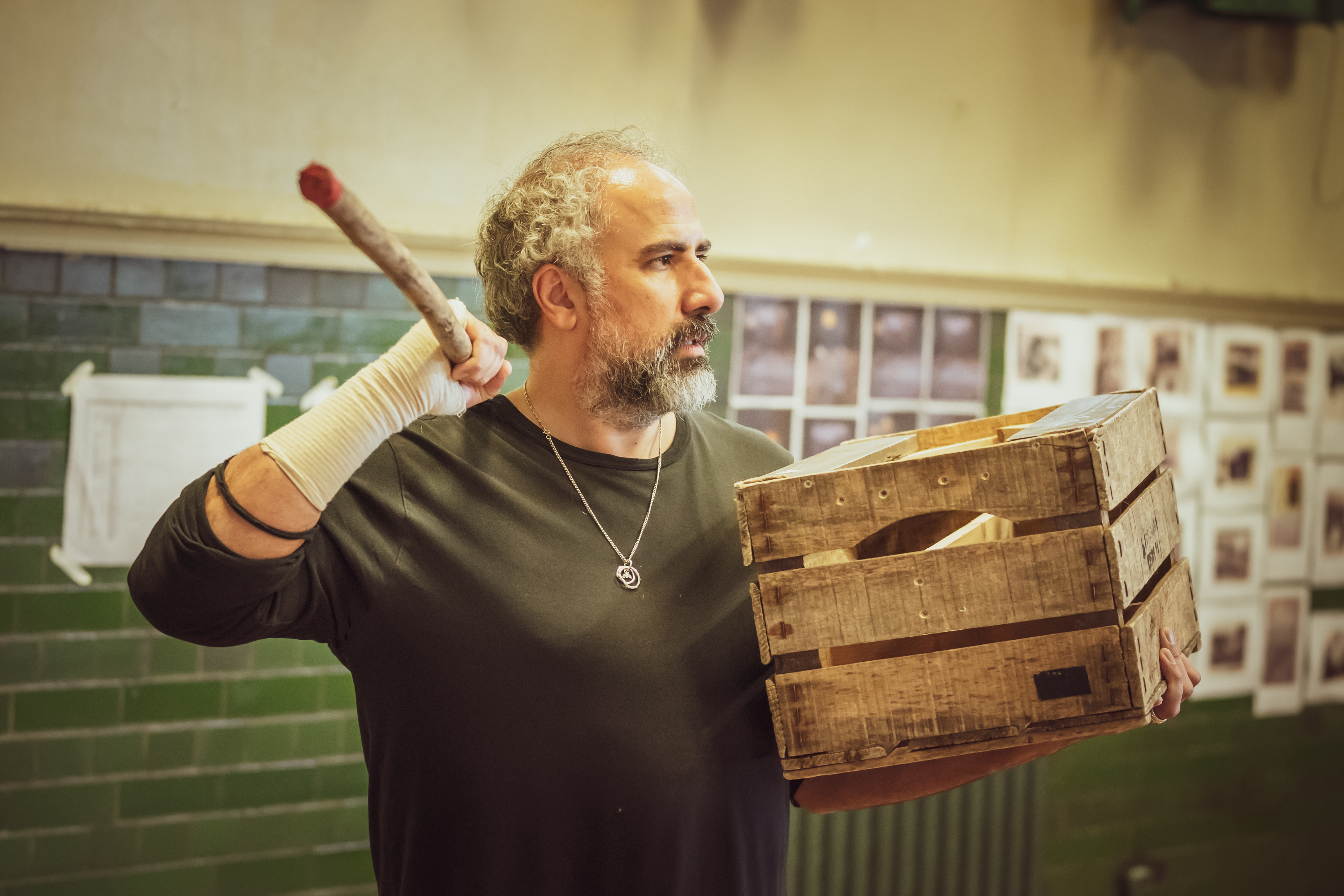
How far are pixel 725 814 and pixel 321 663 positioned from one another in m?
1.46

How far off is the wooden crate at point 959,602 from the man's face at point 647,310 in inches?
12.2

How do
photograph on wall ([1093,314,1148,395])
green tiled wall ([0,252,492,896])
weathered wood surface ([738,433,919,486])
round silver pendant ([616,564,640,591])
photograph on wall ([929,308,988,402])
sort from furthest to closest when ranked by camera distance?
photograph on wall ([1093,314,1148,395]) → photograph on wall ([929,308,988,402]) → green tiled wall ([0,252,492,896]) → round silver pendant ([616,564,640,591]) → weathered wood surface ([738,433,919,486])

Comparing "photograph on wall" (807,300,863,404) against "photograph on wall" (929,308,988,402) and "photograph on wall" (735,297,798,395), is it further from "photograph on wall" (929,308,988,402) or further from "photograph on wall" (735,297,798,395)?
"photograph on wall" (929,308,988,402)

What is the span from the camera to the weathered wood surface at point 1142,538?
1.27m

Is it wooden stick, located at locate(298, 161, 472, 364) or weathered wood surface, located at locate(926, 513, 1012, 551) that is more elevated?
wooden stick, located at locate(298, 161, 472, 364)

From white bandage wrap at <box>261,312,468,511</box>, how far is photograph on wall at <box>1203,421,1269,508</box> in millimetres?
3139

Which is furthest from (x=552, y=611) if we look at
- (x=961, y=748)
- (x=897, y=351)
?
A: (x=897, y=351)

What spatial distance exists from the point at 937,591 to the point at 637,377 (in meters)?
0.56

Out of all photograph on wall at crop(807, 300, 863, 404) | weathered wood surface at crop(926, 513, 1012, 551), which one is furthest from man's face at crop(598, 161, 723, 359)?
photograph on wall at crop(807, 300, 863, 404)

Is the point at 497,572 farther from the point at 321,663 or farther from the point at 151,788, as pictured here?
the point at 151,788

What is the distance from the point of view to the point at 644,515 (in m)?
1.57

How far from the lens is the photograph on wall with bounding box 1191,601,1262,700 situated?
3.64 metres

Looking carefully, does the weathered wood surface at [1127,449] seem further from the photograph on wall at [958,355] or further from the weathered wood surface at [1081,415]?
the photograph on wall at [958,355]

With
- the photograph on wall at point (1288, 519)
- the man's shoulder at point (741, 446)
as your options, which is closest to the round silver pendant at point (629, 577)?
the man's shoulder at point (741, 446)
